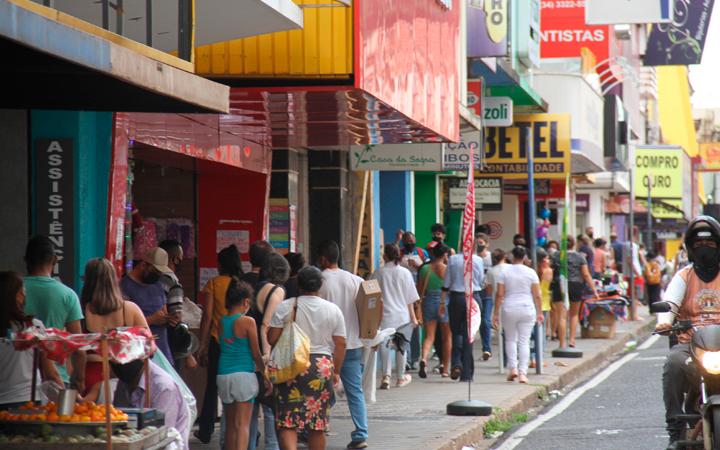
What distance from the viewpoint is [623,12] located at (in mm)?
21750

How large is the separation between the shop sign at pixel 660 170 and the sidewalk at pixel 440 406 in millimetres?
33750

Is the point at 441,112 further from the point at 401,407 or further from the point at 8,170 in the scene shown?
the point at 8,170

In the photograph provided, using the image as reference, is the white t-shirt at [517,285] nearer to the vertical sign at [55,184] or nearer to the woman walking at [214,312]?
the woman walking at [214,312]

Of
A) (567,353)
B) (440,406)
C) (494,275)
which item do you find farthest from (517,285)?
(567,353)

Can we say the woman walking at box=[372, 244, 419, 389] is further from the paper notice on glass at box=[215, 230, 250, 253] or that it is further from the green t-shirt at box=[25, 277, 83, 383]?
the green t-shirt at box=[25, 277, 83, 383]

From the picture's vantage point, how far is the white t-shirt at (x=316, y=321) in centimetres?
1040

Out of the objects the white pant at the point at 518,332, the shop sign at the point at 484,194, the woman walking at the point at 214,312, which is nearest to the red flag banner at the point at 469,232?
the white pant at the point at 518,332

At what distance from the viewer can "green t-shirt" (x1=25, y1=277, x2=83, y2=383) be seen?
349 inches

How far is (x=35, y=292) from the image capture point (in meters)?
8.88

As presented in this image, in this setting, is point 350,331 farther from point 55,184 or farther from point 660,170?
point 660,170

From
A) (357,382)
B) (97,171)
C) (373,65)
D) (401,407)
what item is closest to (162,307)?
(97,171)

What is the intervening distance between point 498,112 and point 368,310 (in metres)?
12.3

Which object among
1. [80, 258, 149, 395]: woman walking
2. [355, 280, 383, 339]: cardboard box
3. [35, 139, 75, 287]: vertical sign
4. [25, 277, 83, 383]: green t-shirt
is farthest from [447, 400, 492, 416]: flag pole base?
[25, 277, 83, 383]: green t-shirt

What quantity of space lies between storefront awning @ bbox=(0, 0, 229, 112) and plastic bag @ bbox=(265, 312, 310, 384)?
170 cm
